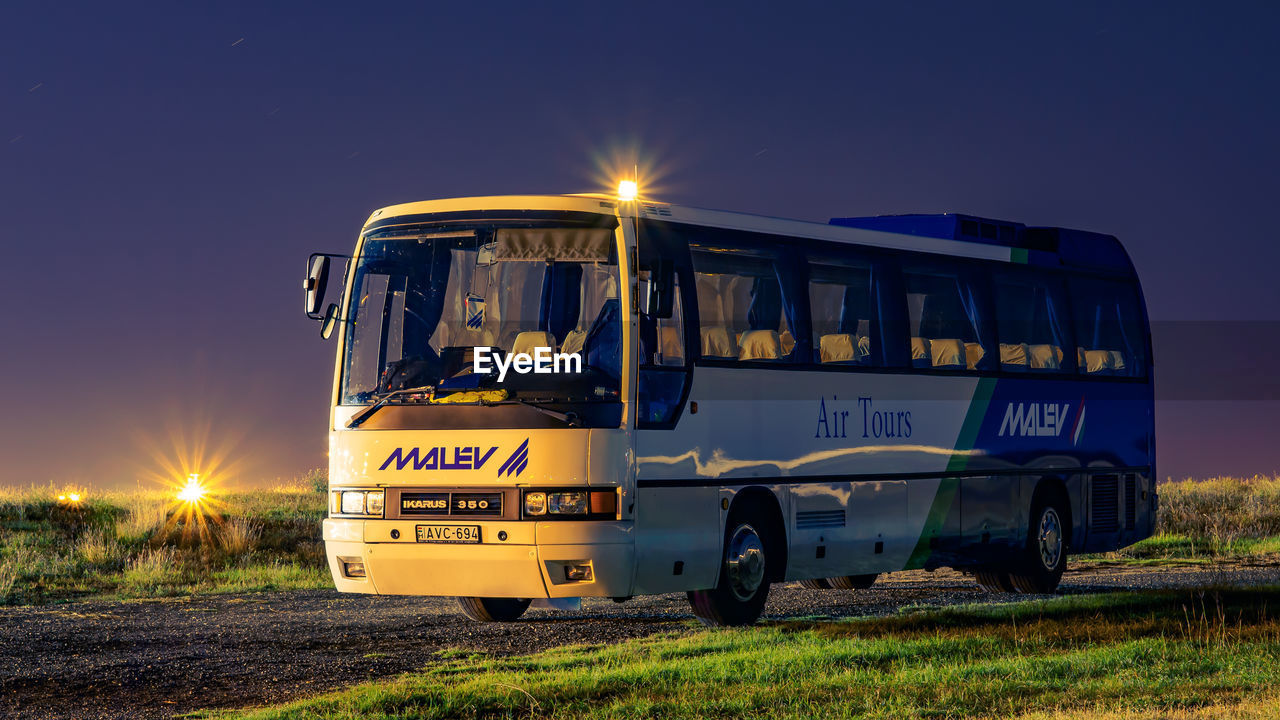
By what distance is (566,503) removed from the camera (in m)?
12.9

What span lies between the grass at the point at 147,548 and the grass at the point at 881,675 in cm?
1115

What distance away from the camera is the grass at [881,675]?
10500 mm

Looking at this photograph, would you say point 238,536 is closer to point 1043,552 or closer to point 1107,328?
point 1043,552

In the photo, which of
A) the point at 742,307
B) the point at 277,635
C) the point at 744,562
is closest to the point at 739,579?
the point at 744,562

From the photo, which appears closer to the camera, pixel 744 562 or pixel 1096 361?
pixel 744 562

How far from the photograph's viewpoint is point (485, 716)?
1048 centimetres

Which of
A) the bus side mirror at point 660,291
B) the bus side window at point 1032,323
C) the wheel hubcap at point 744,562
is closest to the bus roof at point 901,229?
the bus side window at point 1032,323

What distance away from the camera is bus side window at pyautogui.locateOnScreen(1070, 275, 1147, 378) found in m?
20.1

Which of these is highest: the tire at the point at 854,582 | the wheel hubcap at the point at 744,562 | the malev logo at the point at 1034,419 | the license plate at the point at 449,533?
the malev logo at the point at 1034,419

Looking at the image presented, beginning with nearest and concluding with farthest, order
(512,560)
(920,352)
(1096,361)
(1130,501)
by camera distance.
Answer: (512,560), (920,352), (1096,361), (1130,501)

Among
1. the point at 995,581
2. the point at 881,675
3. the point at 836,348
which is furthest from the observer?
the point at 995,581

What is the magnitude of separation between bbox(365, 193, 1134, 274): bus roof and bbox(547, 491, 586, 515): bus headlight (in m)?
2.46

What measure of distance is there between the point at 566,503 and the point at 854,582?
24.2 ft

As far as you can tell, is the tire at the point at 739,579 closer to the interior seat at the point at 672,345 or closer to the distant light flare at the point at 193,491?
the interior seat at the point at 672,345
